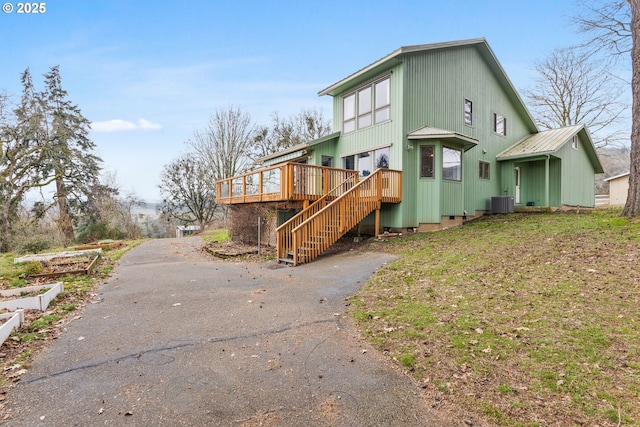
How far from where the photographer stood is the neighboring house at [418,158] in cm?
1121

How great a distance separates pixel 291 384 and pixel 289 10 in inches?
640

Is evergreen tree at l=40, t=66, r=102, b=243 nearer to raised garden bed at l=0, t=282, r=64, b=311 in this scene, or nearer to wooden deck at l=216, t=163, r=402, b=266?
wooden deck at l=216, t=163, r=402, b=266

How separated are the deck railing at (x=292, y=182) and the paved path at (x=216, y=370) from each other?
205 inches

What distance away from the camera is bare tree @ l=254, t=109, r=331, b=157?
30.8 m

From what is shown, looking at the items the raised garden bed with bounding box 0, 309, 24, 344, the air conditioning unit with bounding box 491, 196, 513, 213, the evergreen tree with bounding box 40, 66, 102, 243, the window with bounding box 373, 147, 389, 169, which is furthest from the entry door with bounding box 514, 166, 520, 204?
the evergreen tree with bounding box 40, 66, 102, 243

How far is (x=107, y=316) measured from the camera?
530 cm

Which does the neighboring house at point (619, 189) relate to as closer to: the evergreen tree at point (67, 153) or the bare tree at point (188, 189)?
the bare tree at point (188, 189)

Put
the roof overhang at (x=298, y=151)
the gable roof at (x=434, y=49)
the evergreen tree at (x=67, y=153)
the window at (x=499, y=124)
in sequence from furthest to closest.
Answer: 1. the evergreen tree at (x=67, y=153)
2. the window at (x=499, y=124)
3. the roof overhang at (x=298, y=151)
4. the gable roof at (x=434, y=49)

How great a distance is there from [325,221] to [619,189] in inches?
1091

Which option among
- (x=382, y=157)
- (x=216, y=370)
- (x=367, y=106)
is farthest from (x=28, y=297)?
(x=367, y=106)

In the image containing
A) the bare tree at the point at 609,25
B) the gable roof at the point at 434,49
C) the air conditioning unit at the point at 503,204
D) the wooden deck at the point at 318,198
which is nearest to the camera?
the wooden deck at the point at 318,198

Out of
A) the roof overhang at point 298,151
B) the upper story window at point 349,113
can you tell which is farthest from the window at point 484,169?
the roof overhang at point 298,151

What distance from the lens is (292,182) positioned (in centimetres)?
1078

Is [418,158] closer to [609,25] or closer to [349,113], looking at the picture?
[349,113]
